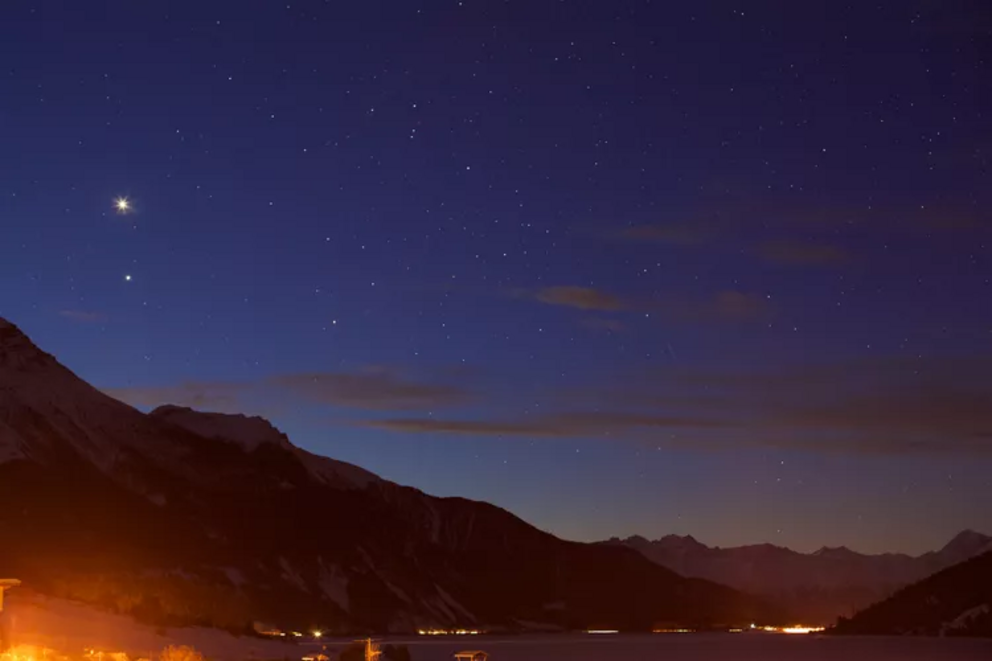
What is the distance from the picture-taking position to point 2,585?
58.8 metres

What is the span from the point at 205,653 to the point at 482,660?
32.2 meters

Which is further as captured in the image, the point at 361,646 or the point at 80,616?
the point at 361,646

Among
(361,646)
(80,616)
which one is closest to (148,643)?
(80,616)

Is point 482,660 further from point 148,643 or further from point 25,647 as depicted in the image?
point 25,647

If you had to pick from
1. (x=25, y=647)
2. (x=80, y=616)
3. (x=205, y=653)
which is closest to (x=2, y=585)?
(x=25, y=647)

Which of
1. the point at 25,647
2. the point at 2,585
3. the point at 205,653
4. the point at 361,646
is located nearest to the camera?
the point at 2,585

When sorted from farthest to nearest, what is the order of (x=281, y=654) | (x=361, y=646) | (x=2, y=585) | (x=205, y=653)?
(x=361, y=646)
(x=281, y=654)
(x=205, y=653)
(x=2, y=585)

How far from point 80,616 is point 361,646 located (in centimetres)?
5125

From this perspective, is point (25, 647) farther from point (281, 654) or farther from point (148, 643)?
point (281, 654)

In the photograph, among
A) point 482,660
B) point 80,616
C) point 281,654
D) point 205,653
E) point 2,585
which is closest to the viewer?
point 2,585

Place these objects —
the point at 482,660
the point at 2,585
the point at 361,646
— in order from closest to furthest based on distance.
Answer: the point at 2,585, the point at 482,660, the point at 361,646

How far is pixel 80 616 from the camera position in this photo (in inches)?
3625

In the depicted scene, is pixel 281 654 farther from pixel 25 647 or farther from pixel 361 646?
pixel 25 647

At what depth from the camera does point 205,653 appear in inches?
4188
